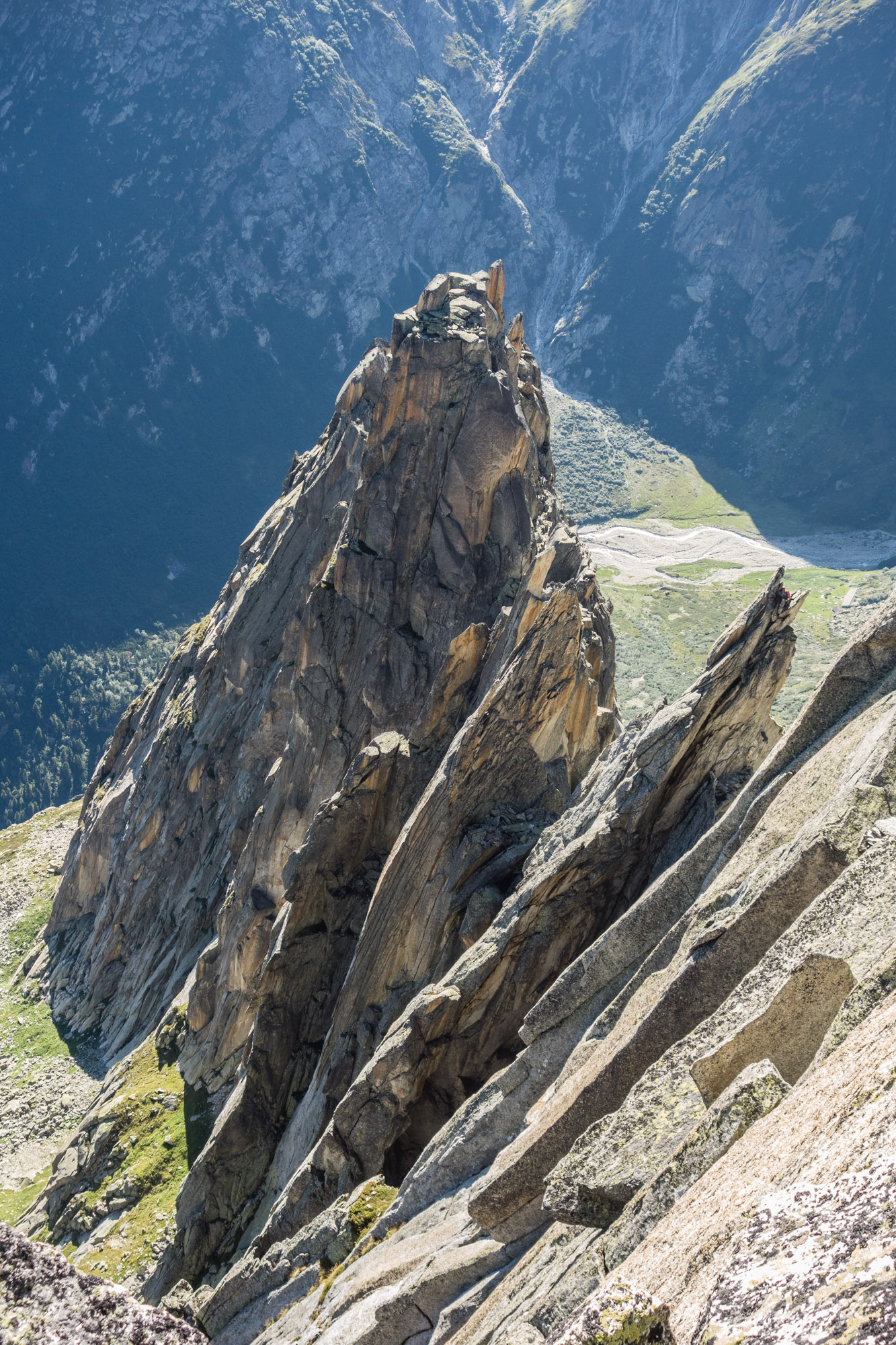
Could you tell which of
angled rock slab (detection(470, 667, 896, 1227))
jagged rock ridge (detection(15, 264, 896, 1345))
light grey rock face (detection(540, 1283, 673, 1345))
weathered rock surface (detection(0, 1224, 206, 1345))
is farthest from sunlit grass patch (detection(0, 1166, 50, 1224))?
light grey rock face (detection(540, 1283, 673, 1345))

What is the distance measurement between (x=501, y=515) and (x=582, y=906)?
28.7m

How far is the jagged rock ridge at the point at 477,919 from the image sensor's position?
35.0ft

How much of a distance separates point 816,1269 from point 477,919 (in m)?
22.2

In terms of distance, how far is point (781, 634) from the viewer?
22.5m

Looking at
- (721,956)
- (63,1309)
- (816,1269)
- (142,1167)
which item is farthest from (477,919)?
(142,1167)

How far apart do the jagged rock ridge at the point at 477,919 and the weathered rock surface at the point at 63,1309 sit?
14.6ft

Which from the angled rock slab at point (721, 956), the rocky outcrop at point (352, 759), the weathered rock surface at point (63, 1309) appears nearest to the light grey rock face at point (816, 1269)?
the angled rock slab at point (721, 956)

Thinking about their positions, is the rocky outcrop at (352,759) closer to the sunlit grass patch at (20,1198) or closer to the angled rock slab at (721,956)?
the angled rock slab at (721,956)

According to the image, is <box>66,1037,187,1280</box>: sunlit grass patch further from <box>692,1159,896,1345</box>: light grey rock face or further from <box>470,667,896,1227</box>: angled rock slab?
<box>692,1159,896,1345</box>: light grey rock face

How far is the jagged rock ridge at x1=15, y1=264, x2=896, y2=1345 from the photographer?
10680 millimetres

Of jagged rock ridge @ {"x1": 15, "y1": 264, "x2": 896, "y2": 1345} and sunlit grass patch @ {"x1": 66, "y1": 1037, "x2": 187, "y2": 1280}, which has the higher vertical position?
jagged rock ridge @ {"x1": 15, "y1": 264, "x2": 896, "y2": 1345}

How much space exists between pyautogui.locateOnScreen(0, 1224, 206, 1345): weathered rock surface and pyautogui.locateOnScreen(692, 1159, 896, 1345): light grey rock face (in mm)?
6967

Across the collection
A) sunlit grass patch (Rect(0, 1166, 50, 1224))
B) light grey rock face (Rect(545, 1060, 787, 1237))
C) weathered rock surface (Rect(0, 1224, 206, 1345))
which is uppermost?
light grey rock face (Rect(545, 1060, 787, 1237))

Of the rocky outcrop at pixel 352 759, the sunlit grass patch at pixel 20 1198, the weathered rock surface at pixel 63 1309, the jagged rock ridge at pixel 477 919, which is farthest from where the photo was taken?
the sunlit grass patch at pixel 20 1198
